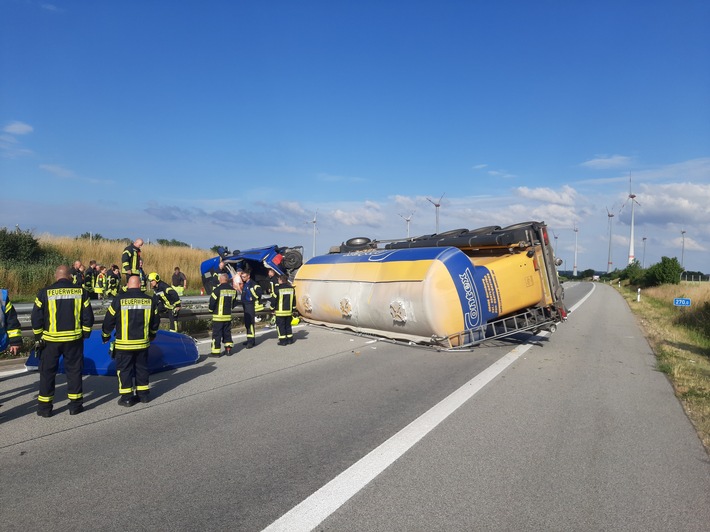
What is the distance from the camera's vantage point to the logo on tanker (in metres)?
10.1

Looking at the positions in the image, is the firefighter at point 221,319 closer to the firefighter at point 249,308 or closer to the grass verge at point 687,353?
the firefighter at point 249,308

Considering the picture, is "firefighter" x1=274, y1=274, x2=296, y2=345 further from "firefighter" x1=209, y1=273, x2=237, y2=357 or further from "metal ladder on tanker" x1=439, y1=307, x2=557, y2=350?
"metal ladder on tanker" x1=439, y1=307, x2=557, y2=350

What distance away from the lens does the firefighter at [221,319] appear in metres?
9.60

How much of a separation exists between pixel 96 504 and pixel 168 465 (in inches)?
30.2

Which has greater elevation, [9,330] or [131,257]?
[131,257]

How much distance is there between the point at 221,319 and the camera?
965 centimetres

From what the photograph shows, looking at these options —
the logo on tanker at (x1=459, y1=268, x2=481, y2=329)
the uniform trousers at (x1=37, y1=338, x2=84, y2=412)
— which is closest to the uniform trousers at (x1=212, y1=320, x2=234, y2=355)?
the uniform trousers at (x1=37, y1=338, x2=84, y2=412)

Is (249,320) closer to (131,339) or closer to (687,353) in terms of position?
(131,339)

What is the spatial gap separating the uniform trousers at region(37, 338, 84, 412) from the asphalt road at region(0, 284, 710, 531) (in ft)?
0.74

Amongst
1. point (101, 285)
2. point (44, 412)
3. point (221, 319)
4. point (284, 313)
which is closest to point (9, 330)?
point (44, 412)

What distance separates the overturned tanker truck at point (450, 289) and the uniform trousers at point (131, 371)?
541cm

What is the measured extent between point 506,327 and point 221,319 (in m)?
6.25

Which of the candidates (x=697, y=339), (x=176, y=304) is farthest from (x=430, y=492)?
(x=697, y=339)

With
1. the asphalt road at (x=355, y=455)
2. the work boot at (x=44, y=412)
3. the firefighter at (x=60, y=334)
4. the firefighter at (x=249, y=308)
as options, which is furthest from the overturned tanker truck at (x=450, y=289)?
the work boot at (x=44, y=412)
